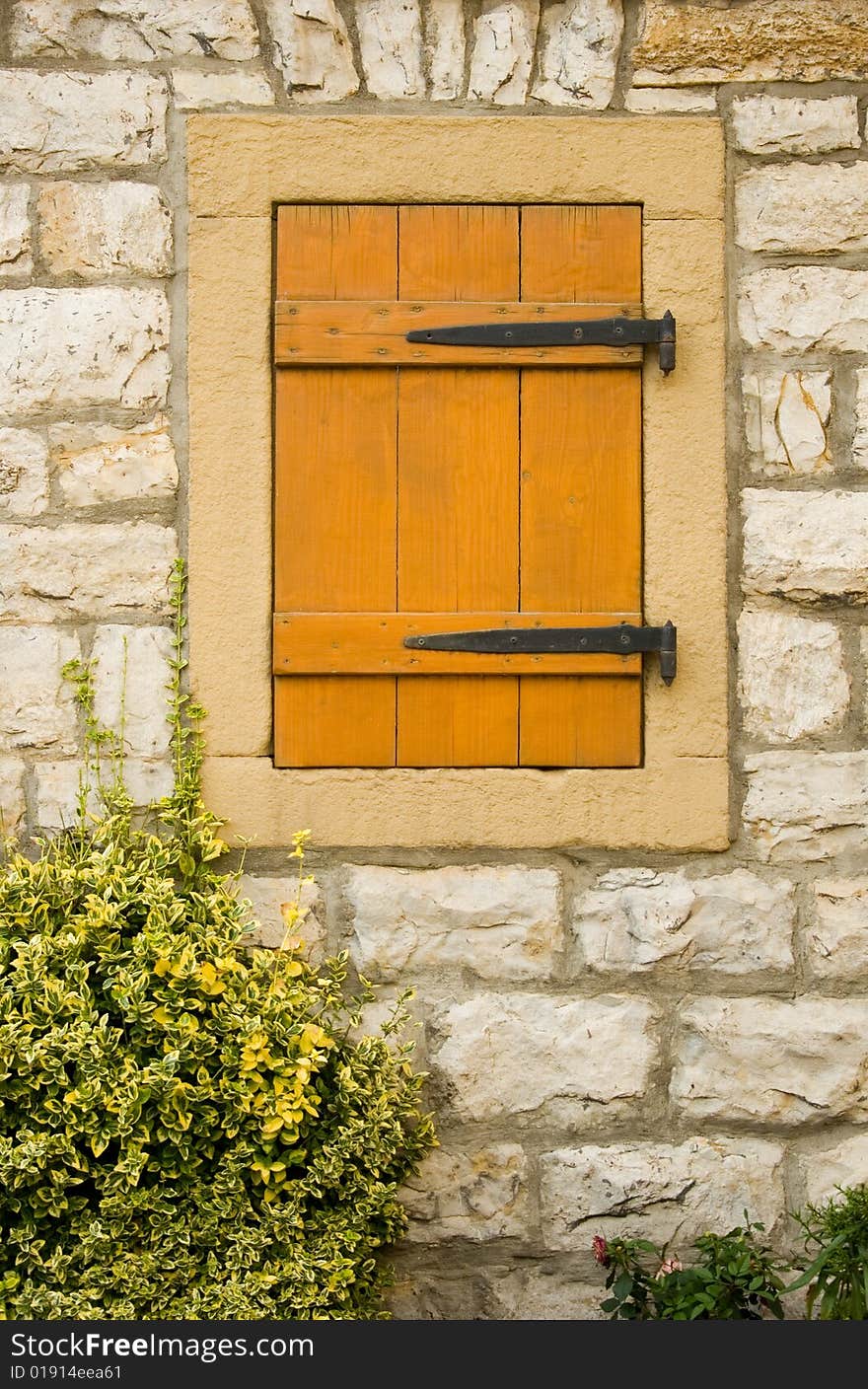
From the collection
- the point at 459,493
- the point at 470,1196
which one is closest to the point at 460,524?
the point at 459,493

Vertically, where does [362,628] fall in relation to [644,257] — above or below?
below

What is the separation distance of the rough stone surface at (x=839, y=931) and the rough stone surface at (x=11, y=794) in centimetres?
184

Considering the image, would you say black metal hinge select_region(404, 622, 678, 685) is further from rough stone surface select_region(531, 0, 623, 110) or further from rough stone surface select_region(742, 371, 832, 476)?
rough stone surface select_region(531, 0, 623, 110)

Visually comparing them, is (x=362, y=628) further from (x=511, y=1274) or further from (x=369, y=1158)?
(x=511, y=1274)

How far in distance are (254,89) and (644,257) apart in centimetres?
97

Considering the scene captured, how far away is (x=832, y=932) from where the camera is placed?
8.82 feet

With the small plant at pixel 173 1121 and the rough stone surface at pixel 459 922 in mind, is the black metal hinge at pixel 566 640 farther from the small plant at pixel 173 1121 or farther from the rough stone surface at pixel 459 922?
the small plant at pixel 173 1121

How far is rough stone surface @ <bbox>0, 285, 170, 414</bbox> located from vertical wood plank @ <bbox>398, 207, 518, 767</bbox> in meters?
Result: 0.60

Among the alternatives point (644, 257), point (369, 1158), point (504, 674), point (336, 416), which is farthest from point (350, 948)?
point (644, 257)

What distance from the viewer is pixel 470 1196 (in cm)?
265

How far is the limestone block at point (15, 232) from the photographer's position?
106 inches

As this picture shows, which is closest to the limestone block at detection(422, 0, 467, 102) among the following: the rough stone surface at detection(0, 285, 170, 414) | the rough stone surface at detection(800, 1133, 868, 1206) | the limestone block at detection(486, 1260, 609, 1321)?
the rough stone surface at detection(0, 285, 170, 414)

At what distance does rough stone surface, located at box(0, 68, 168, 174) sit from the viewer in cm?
268

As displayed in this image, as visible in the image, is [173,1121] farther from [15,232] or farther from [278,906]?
[15,232]
